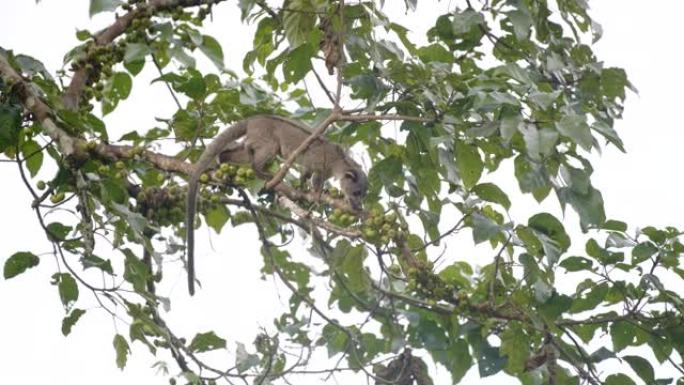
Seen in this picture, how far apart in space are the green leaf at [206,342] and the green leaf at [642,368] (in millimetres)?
1899

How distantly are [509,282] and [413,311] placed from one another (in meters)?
0.64

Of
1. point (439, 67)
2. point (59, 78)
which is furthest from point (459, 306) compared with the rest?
point (59, 78)

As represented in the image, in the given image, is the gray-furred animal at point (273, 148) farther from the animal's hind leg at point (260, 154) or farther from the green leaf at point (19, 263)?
the green leaf at point (19, 263)

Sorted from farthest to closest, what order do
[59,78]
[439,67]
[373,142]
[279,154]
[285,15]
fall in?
[279,154]
[373,142]
[59,78]
[285,15]
[439,67]

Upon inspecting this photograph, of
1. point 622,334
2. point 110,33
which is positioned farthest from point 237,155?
point 622,334

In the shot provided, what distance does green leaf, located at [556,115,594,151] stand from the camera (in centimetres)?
286

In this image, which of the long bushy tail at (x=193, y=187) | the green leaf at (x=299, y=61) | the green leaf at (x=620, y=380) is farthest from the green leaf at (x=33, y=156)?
the green leaf at (x=620, y=380)

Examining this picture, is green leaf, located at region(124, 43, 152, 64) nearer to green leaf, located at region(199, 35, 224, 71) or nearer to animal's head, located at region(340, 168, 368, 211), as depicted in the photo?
green leaf, located at region(199, 35, 224, 71)

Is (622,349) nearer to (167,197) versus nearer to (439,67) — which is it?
(439,67)

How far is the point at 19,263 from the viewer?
11.1ft

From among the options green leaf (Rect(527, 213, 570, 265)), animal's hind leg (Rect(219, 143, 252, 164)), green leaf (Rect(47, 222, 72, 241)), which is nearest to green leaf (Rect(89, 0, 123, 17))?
green leaf (Rect(47, 222, 72, 241))

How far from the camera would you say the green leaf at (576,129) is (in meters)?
2.86

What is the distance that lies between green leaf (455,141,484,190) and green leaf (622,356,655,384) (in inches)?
48.6

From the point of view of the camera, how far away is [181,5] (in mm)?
3930
